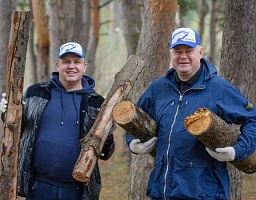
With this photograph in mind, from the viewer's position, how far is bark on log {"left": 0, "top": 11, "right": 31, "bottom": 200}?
16.7ft

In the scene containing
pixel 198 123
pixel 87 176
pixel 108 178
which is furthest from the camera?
pixel 108 178

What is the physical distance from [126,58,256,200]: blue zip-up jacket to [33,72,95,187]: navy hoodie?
3.26 feet

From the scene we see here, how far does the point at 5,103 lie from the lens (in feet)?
17.0

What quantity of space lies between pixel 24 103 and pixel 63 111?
1.43 feet

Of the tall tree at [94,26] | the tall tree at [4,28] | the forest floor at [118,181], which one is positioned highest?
the tall tree at [94,26]

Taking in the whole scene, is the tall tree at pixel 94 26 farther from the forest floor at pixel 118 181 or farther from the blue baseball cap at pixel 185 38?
the blue baseball cap at pixel 185 38

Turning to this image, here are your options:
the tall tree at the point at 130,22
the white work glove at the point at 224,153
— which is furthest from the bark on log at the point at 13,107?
the tall tree at the point at 130,22

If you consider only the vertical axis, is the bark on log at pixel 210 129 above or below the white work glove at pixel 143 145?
above

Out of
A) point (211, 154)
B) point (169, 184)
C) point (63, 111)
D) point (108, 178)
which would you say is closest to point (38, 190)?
point (63, 111)

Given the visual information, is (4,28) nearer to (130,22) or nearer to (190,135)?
(130,22)

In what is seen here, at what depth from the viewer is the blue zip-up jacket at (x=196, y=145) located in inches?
164

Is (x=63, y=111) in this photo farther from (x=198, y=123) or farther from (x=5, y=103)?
(x=198, y=123)

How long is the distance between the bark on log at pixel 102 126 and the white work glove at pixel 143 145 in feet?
1.19

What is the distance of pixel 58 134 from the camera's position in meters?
5.04
